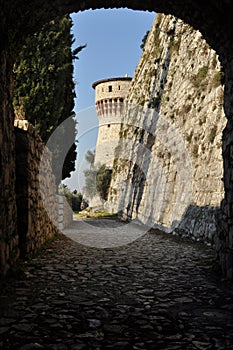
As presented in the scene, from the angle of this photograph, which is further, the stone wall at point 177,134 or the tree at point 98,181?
the tree at point 98,181

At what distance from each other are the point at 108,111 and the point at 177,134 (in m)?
26.2

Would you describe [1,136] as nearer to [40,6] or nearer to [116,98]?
[40,6]

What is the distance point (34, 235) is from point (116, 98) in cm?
2982

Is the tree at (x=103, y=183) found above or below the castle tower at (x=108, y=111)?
below

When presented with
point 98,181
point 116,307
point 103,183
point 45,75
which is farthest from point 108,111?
point 116,307

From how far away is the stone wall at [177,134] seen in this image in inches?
317

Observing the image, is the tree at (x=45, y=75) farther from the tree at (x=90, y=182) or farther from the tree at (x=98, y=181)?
the tree at (x=90, y=182)

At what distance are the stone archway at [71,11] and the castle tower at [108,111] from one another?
28001mm

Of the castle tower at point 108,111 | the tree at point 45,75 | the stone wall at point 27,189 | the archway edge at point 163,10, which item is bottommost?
the stone wall at point 27,189

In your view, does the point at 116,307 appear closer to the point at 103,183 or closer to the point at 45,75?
the point at 45,75

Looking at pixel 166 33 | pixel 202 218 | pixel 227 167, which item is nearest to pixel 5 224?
pixel 227 167

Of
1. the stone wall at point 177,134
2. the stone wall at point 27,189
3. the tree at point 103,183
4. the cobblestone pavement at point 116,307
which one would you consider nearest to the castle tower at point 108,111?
the tree at point 103,183

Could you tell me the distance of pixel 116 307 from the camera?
111 inches

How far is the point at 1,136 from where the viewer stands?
372cm
